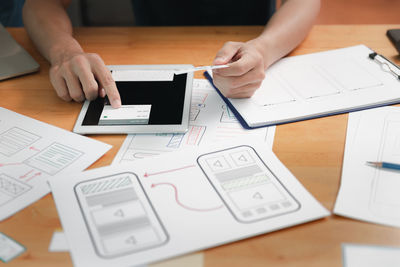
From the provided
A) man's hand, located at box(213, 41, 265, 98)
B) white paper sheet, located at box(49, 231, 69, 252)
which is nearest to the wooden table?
white paper sheet, located at box(49, 231, 69, 252)

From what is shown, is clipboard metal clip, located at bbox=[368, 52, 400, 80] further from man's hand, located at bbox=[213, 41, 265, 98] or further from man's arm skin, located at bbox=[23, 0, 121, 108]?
man's arm skin, located at bbox=[23, 0, 121, 108]

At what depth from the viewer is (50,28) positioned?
968 millimetres

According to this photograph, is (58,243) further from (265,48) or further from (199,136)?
(265,48)

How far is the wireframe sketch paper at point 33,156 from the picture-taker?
1.94 ft

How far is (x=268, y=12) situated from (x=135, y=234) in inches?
37.1

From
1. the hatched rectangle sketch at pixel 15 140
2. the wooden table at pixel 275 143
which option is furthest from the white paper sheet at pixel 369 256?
the hatched rectangle sketch at pixel 15 140

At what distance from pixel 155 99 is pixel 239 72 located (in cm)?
17

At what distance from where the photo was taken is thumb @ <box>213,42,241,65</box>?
76cm

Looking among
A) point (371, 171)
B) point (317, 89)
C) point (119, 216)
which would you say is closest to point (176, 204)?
point (119, 216)

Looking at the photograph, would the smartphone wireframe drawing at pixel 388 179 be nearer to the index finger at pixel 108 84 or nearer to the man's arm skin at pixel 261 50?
the man's arm skin at pixel 261 50

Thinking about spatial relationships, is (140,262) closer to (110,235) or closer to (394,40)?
(110,235)

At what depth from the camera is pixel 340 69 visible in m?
0.86

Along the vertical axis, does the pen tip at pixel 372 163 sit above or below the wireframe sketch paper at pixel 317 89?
below

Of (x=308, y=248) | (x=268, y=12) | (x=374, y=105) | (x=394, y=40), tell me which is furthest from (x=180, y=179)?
(x=268, y=12)
